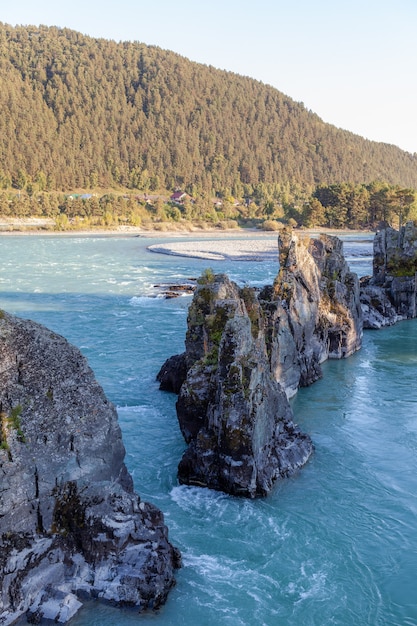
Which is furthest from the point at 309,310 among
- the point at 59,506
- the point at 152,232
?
the point at 152,232

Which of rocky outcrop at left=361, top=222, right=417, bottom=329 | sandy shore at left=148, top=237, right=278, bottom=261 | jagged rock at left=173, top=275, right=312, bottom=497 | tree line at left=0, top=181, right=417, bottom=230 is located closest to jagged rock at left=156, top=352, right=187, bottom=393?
jagged rock at left=173, top=275, right=312, bottom=497

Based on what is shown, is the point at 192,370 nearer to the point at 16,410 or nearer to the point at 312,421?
the point at 312,421

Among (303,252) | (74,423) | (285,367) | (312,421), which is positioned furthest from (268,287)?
(74,423)

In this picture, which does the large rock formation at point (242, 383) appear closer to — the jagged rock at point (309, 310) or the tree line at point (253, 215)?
the jagged rock at point (309, 310)

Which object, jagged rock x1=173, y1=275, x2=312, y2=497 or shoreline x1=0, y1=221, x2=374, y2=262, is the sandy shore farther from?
jagged rock x1=173, y1=275, x2=312, y2=497

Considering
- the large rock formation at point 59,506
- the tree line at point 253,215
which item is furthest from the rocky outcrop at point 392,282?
the tree line at point 253,215

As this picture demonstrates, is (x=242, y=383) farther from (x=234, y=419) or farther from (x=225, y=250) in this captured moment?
(x=225, y=250)
